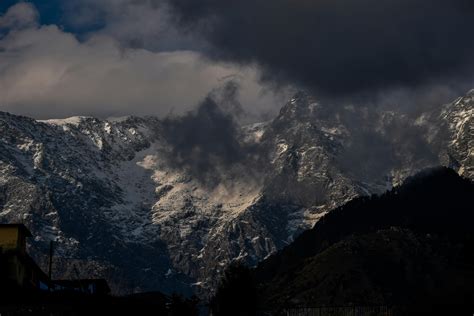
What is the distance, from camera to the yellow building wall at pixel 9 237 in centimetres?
15025

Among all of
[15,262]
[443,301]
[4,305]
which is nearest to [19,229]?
[15,262]

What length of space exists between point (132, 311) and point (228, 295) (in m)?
28.8

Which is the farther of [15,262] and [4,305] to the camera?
[15,262]

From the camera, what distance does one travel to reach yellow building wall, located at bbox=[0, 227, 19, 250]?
5915 inches

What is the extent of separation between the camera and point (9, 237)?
151m

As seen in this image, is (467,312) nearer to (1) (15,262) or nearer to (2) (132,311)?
(2) (132,311)

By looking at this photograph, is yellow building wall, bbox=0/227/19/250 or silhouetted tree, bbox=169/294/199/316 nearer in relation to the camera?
yellow building wall, bbox=0/227/19/250

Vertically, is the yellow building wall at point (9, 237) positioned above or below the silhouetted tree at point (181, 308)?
above

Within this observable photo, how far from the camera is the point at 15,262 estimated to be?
144625 mm

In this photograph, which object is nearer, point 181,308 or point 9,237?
point 9,237

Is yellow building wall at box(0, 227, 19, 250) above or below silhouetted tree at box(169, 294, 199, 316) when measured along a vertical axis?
above

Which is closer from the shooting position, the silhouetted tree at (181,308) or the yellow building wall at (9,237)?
the yellow building wall at (9,237)

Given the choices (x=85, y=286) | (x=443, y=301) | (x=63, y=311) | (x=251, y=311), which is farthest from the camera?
(x=85, y=286)

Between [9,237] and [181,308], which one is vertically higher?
[9,237]
